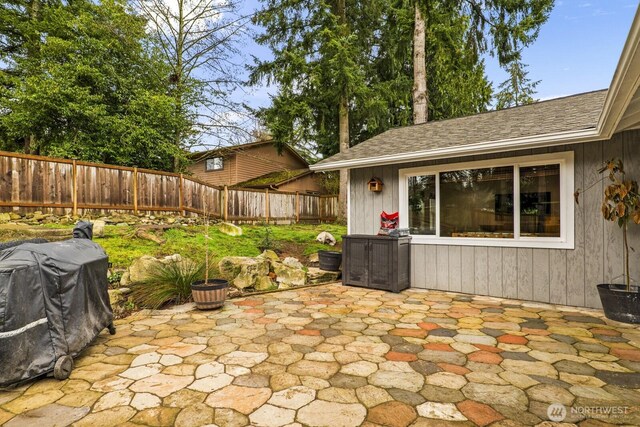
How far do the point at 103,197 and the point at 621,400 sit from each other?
31.6 feet

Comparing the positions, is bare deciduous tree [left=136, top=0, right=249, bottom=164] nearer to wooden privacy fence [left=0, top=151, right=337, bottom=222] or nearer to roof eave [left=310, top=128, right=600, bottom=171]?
wooden privacy fence [left=0, top=151, right=337, bottom=222]

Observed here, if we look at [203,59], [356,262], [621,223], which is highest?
[203,59]

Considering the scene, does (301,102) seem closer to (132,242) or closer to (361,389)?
(132,242)

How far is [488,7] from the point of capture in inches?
361

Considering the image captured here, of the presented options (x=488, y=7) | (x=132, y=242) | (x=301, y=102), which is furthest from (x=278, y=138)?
(x=488, y=7)

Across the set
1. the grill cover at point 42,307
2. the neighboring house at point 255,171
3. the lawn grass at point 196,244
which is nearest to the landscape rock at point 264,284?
the lawn grass at point 196,244

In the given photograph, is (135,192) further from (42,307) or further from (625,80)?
(625,80)

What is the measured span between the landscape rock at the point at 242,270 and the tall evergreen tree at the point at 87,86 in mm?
7869

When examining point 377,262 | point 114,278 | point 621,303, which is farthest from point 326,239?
point 621,303

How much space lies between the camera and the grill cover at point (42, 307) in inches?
82.0

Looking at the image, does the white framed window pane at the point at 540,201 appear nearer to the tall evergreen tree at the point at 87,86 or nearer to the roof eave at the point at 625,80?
the roof eave at the point at 625,80

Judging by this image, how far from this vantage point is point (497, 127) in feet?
16.5

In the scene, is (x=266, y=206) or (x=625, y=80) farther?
(x=266, y=206)

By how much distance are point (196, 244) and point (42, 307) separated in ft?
15.4
